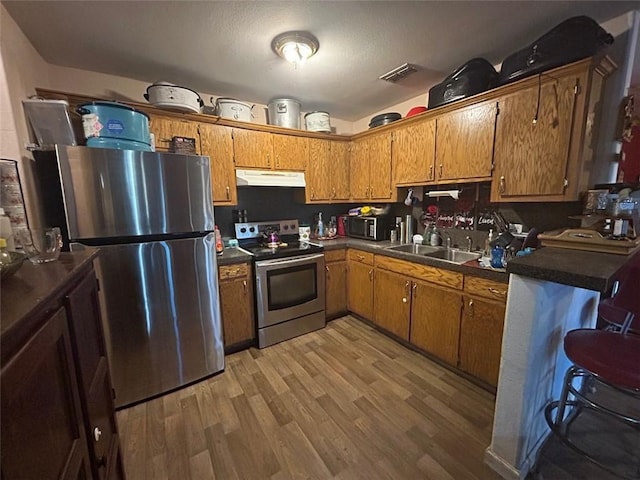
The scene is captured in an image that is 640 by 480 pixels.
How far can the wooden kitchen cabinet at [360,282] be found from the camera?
2.78 m

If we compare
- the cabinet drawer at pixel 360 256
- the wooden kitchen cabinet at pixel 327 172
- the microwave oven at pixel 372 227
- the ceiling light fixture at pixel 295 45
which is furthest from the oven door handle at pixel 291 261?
the ceiling light fixture at pixel 295 45

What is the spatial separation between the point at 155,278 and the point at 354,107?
2.75 m

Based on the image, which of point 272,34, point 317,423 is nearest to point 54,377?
point 317,423

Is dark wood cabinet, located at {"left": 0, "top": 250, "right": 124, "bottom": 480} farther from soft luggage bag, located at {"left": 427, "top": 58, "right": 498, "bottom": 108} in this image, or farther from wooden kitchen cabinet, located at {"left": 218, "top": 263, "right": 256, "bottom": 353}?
soft luggage bag, located at {"left": 427, "top": 58, "right": 498, "bottom": 108}

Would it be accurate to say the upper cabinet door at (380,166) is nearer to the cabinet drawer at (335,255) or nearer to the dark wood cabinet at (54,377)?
the cabinet drawer at (335,255)

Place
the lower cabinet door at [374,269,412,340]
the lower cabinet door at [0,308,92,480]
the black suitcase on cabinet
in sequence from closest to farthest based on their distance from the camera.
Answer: the lower cabinet door at [0,308,92,480] < the black suitcase on cabinet < the lower cabinet door at [374,269,412,340]

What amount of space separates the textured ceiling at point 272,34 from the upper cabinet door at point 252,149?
445 mm

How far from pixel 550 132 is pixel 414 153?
3.38 feet

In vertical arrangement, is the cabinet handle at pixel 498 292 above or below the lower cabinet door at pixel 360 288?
above

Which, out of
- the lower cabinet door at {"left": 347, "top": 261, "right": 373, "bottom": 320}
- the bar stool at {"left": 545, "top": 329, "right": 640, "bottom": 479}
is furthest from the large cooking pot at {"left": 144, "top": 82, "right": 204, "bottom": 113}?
the bar stool at {"left": 545, "top": 329, "right": 640, "bottom": 479}

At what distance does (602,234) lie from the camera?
4.54 feet

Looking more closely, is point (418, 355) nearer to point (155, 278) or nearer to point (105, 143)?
point (155, 278)

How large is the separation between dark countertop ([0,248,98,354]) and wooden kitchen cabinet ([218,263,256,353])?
130 cm

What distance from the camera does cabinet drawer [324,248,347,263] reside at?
2.87 metres
